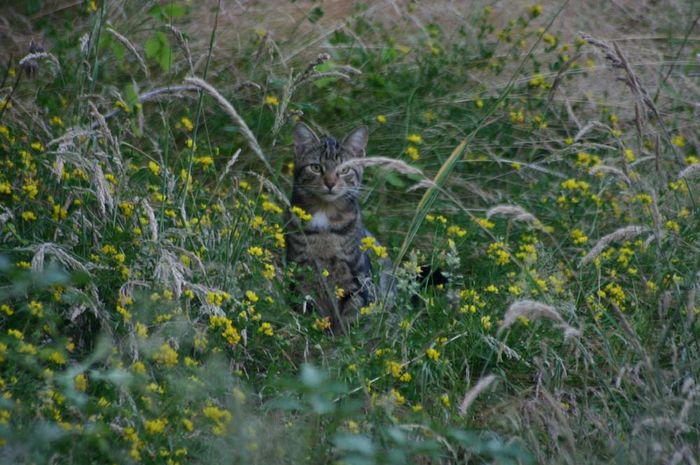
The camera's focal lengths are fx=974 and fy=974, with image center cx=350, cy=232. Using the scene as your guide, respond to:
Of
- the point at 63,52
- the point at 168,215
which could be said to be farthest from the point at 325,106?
the point at 168,215

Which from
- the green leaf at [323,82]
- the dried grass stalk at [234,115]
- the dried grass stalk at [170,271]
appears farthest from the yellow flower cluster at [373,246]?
the green leaf at [323,82]

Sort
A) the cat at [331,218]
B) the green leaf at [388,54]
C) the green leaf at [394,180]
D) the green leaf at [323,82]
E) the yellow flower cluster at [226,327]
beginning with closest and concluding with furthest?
Result: the yellow flower cluster at [226,327] → the cat at [331,218] → the green leaf at [394,180] → the green leaf at [323,82] → the green leaf at [388,54]

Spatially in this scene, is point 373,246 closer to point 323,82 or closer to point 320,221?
point 320,221

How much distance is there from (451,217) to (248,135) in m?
2.53

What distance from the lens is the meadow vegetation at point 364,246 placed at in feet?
9.11

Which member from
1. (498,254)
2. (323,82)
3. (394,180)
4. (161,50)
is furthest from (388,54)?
(498,254)

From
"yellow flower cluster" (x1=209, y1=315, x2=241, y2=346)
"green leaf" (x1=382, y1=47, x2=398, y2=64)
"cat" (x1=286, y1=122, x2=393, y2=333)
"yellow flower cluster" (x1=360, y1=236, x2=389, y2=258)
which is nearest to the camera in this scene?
"yellow flower cluster" (x1=209, y1=315, x2=241, y2=346)

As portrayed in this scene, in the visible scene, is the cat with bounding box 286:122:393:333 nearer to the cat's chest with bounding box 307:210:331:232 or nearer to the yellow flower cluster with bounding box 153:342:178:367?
the cat's chest with bounding box 307:210:331:232

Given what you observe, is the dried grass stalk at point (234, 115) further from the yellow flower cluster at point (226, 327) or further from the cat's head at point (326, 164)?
the cat's head at point (326, 164)

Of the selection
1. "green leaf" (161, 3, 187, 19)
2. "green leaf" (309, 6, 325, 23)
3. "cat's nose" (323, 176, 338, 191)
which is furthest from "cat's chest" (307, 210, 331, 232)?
"green leaf" (309, 6, 325, 23)

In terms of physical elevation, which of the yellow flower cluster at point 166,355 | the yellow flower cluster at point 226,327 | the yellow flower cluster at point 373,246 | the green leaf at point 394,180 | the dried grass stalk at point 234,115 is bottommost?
the green leaf at point 394,180

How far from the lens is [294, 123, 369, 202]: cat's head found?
5133 mm

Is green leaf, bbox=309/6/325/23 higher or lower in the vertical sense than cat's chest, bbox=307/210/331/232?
higher

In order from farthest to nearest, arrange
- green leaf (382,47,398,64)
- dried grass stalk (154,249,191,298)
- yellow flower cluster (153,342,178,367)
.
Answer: green leaf (382,47,398,64) < dried grass stalk (154,249,191,298) < yellow flower cluster (153,342,178,367)
